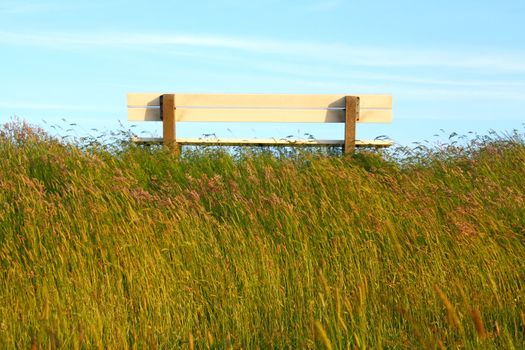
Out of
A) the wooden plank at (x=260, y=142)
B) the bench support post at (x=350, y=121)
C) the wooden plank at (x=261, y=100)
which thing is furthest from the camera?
the bench support post at (x=350, y=121)

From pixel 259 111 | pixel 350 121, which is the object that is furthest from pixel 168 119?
pixel 350 121

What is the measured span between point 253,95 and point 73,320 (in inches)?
285

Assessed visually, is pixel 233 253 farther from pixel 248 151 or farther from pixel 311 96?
pixel 311 96

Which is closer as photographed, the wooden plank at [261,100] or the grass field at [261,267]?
the grass field at [261,267]

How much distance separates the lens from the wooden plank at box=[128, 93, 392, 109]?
390 inches

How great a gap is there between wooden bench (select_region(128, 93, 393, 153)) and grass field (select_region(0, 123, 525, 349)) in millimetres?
2727

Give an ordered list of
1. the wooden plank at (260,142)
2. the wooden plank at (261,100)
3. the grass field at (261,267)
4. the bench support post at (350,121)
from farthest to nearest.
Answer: the bench support post at (350,121), the wooden plank at (261,100), the wooden plank at (260,142), the grass field at (261,267)

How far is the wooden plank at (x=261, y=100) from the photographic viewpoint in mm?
9914

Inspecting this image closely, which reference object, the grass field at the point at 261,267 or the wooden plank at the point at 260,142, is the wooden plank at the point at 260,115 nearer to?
the wooden plank at the point at 260,142

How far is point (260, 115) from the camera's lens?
9.91 metres

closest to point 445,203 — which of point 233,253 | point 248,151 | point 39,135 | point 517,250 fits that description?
point 517,250

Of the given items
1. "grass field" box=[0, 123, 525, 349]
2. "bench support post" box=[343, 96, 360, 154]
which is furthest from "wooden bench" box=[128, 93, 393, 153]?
"grass field" box=[0, 123, 525, 349]

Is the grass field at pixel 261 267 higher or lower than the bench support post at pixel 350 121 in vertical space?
lower

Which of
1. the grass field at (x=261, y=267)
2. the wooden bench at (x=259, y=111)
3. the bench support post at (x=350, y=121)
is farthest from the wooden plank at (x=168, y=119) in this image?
the bench support post at (x=350, y=121)
